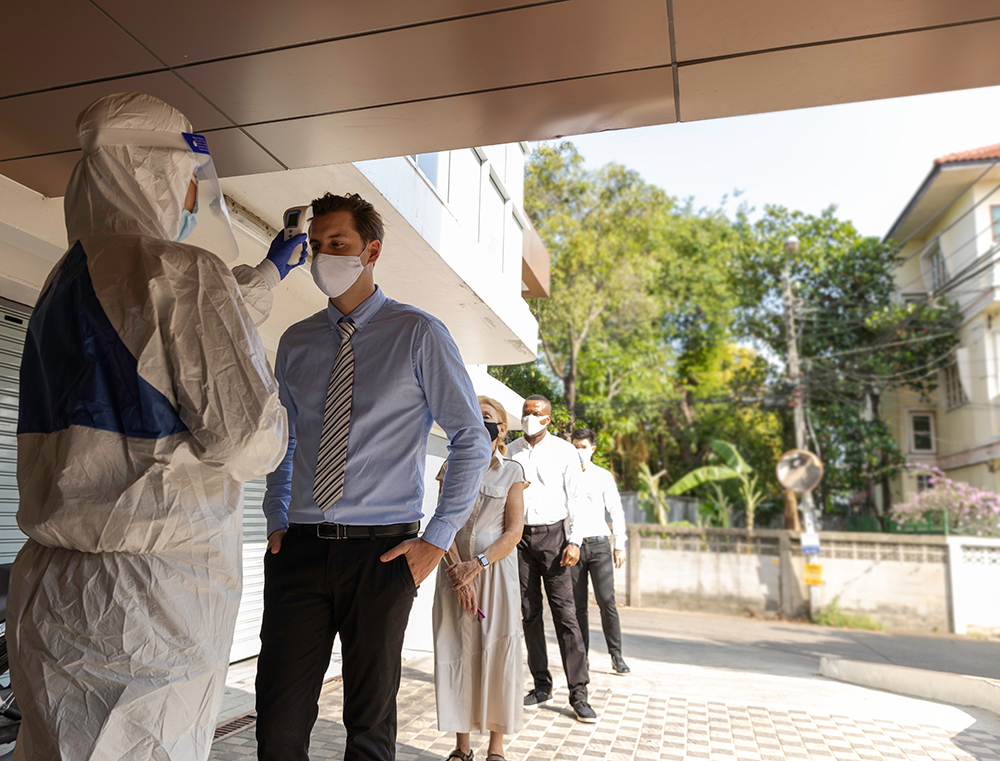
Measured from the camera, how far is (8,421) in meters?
4.58

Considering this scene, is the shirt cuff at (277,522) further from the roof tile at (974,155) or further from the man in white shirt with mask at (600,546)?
the roof tile at (974,155)

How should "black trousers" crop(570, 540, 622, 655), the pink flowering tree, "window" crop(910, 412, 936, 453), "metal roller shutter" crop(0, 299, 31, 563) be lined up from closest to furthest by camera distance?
"metal roller shutter" crop(0, 299, 31, 563), "black trousers" crop(570, 540, 622, 655), the pink flowering tree, "window" crop(910, 412, 936, 453)

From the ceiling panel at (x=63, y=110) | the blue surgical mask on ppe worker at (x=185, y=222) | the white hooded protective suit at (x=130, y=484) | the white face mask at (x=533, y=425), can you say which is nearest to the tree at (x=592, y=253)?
the white face mask at (x=533, y=425)

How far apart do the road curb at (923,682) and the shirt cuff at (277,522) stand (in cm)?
687

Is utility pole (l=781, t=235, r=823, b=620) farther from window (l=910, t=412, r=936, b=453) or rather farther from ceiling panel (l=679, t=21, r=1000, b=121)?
ceiling panel (l=679, t=21, r=1000, b=121)

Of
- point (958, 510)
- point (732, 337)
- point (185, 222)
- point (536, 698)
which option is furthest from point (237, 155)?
point (732, 337)

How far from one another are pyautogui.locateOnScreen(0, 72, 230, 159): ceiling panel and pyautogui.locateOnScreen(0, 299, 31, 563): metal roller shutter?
1.41m

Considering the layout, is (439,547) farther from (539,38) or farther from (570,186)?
(570,186)

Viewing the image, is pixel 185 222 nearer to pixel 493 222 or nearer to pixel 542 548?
pixel 542 548

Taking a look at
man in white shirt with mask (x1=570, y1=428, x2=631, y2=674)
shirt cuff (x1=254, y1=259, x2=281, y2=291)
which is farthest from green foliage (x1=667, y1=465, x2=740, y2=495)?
shirt cuff (x1=254, y1=259, x2=281, y2=291)

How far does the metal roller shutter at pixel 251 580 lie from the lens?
6508 mm

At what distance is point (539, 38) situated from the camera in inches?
113

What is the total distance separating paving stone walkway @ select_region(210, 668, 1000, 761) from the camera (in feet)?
14.9

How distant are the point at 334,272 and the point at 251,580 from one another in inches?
195
